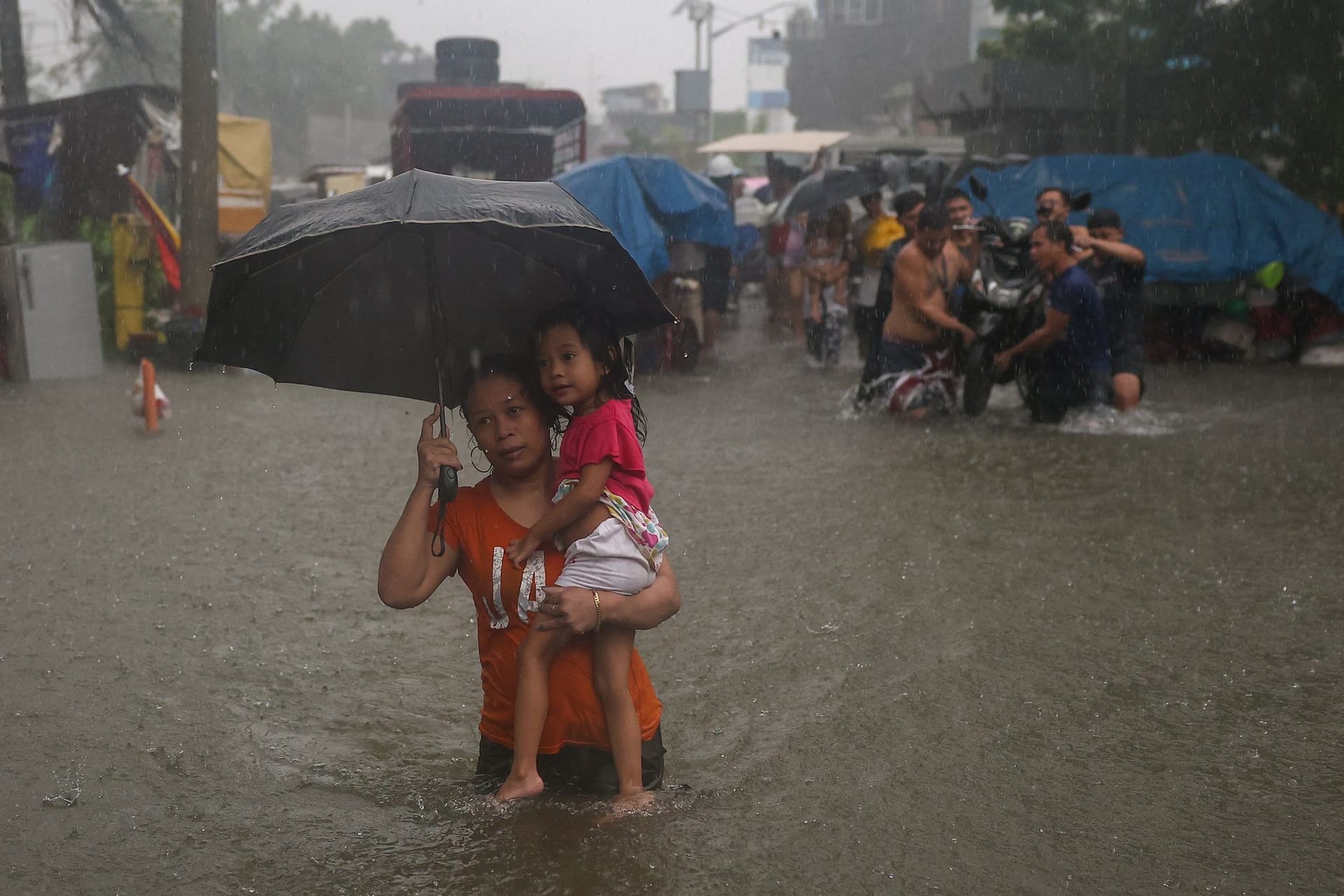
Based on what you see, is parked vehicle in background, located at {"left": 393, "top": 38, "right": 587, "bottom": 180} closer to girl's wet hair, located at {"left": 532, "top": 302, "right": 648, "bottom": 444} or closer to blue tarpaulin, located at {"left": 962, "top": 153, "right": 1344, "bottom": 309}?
blue tarpaulin, located at {"left": 962, "top": 153, "right": 1344, "bottom": 309}

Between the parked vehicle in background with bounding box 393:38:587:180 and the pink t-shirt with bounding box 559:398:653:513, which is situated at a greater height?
the parked vehicle in background with bounding box 393:38:587:180

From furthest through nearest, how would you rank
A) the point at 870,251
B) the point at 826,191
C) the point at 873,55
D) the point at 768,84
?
1. the point at 768,84
2. the point at 873,55
3. the point at 826,191
4. the point at 870,251

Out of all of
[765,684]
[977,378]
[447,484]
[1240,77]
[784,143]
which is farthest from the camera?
[784,143]

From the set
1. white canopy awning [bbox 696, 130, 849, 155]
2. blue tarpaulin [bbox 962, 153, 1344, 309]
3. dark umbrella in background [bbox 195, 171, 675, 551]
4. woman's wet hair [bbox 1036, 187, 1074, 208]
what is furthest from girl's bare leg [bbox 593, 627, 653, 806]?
white canopy awning [bbox 696, 130, 849, 155]

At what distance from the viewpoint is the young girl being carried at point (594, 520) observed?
3.40 metres

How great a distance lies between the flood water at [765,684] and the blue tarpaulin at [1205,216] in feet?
17.0

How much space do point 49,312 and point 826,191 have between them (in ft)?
25.3

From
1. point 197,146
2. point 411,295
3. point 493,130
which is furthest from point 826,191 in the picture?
point 411,295

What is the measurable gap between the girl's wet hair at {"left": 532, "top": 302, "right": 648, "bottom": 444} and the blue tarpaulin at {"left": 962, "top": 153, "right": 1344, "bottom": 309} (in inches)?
477

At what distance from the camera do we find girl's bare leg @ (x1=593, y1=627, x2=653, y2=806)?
353 centimetres

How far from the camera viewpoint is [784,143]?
26.8 m

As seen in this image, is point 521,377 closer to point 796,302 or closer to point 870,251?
point 870,251

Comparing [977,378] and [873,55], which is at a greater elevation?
[873,55]

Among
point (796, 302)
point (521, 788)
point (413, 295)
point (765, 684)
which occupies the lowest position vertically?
point (796, 302)
